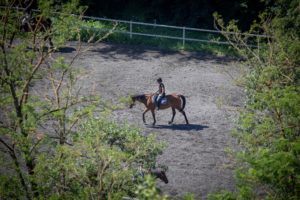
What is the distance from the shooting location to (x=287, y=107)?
11.6 m

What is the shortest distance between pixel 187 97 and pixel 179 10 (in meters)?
10.5

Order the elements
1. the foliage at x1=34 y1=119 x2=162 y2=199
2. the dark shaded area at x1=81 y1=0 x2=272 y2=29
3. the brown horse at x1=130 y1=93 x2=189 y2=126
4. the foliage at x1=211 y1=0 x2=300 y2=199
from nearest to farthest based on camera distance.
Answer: the foliage at x1=211 y1=0 x2=300 y2=199
the foliage at x1=34 y1=119 x2=162 y2=199
the brown horse at x1=130 y1=93 x2=189 y2=126
the dark shaded area at x1=81 y1=0 x2=272 y2=29

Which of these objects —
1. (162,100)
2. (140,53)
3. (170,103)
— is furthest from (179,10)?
(162,100)

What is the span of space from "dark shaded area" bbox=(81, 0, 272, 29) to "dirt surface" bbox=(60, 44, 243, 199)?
4479 mm

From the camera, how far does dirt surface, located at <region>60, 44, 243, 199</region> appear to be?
1670 cm

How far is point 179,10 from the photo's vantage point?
3162cm

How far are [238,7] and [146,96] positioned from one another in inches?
473

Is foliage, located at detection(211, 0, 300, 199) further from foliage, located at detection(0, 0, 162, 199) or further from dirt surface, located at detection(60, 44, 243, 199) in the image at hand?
foliage, located at detection(0, 0, 162, 199)

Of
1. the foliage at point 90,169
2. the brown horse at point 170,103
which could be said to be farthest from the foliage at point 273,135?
the brown horse at point 170,103

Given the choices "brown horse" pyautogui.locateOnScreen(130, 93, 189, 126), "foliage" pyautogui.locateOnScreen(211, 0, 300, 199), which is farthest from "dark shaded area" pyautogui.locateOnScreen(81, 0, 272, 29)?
"foliage" pyautogui.locateOnScreen(211, 0, 300, 199)

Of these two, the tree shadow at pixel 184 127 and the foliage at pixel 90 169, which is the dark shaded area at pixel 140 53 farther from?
the foliage at pixel 90 169

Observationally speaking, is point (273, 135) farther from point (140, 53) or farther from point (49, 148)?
point (140, 53)

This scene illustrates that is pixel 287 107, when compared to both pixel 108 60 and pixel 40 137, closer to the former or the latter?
pixel 40 137

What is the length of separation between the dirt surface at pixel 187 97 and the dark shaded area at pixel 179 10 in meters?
4.48
